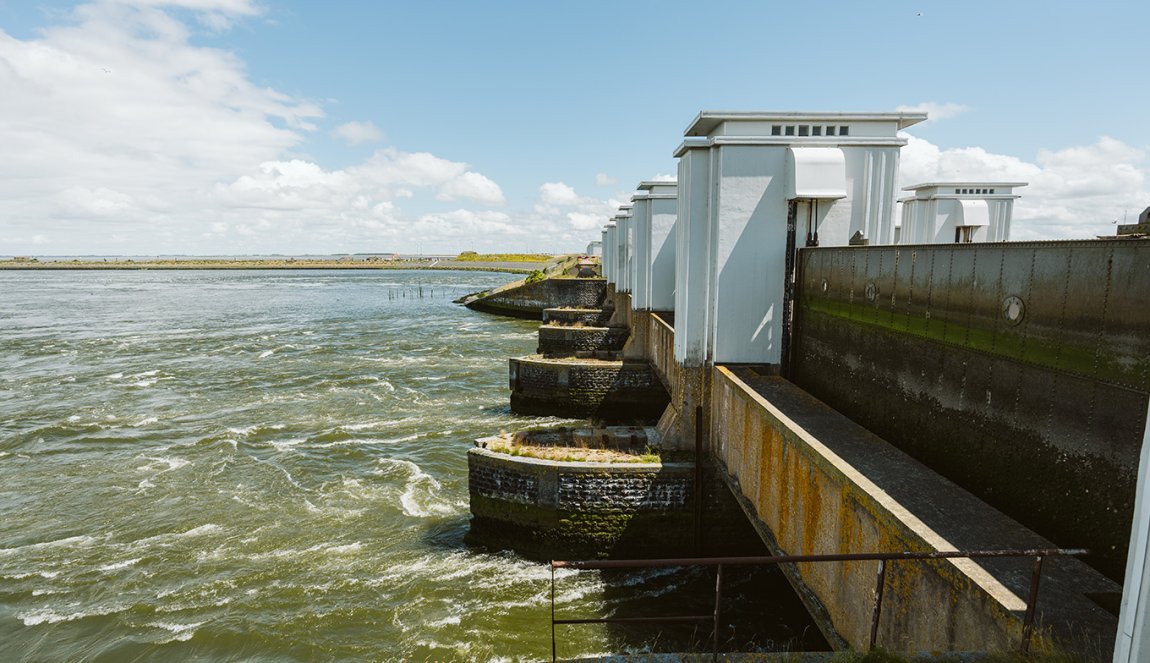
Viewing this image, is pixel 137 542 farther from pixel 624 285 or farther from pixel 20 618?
pixel 624 285

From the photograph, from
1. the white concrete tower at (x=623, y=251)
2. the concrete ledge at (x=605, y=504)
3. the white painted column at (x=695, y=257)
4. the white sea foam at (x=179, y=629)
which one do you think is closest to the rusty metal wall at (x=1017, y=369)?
the white painted column at (x=695, y=257)

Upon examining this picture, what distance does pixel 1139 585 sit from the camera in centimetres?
300

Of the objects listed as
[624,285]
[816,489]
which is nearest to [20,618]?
[816,489]

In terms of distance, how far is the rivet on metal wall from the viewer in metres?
6.66

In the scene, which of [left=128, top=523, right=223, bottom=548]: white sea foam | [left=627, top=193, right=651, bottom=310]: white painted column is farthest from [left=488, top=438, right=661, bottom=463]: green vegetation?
[left=627, top=193, right=651, bottom=310]: white painted column

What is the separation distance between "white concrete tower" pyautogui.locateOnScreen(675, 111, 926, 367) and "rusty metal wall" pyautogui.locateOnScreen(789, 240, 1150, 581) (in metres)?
1.45

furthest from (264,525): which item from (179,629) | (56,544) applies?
(56,544)

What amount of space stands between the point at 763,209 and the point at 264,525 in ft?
40.3

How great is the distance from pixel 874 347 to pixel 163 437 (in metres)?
20.7

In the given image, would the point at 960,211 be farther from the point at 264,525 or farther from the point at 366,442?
the point at 264,525

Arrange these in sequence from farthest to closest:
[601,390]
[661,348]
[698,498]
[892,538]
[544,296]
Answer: [544,296] < [601,390] < [661,348] < [698,498] < [892,538]

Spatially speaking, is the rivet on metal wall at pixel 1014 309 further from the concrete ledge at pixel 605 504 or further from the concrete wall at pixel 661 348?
the concrete wall at pixel 661 348

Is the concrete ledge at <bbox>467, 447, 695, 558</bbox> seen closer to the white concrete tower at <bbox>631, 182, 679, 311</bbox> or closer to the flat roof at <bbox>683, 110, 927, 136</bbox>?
the flat roof at <bbox>683, 110, 927, 136</bbox>

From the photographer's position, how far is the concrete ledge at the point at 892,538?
4398 mm
